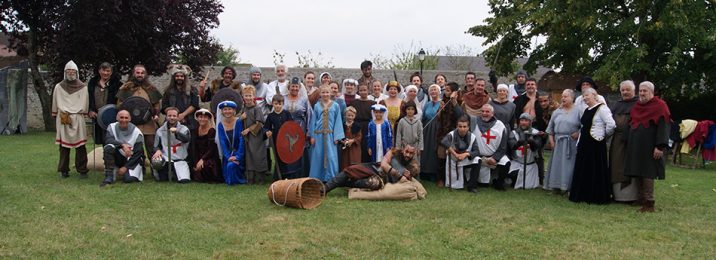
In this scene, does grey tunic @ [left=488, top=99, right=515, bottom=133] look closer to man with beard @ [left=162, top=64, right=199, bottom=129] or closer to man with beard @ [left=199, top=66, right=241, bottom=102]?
man with beard @ [left=199, top=66, right=241, bottom=102]

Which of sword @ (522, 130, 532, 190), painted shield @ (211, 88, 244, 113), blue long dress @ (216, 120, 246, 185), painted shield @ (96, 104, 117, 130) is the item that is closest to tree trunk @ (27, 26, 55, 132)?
painted shield @ (96, 104, 117, 130)

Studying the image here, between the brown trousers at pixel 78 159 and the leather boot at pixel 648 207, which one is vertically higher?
the brown trousers at pixel 78 159

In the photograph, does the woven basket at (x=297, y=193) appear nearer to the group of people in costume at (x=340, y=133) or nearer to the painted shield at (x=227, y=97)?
the group of people in costume at (x=340, y=133)

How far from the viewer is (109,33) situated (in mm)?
14836

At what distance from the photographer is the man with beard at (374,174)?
6.89m

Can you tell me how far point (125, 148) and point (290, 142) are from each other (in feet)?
6.74

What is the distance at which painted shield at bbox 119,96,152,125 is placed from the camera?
785 cm

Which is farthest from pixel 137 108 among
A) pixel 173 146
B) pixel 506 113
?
pixel 506 113

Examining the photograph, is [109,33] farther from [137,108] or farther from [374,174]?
[374,174]

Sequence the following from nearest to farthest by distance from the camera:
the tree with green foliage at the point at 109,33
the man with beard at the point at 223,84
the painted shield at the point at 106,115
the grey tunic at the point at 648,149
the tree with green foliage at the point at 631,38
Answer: the grey tunic at the point at 648,149
the painted shield at the point at 106,115
the man with beard at the point at 223,84
the tree with green foliage at the point at 631,38
the tree with green foliage at the point at 109,33

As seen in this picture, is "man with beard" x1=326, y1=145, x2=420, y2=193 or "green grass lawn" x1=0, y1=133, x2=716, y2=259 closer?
"green grass lawn" x1=0, y1=133, x2=716, y2=259

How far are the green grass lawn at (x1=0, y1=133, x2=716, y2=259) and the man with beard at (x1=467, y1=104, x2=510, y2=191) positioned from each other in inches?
14.0

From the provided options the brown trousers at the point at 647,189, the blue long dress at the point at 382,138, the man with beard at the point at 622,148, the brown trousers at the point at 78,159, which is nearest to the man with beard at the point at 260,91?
the blue long dress at the point at 382,138

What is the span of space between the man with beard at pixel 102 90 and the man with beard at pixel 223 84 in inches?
47.0
